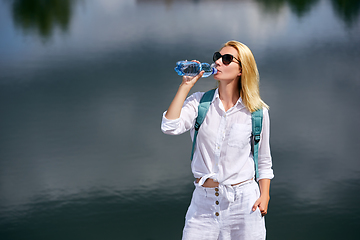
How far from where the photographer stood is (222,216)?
2467mm

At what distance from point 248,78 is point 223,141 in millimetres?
380

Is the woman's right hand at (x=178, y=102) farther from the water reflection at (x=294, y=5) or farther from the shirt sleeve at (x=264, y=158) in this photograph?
the water reflection at (x=294, y=5)

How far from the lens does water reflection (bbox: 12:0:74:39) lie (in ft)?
47.5

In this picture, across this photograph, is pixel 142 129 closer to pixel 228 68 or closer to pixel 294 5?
pixel 228 68

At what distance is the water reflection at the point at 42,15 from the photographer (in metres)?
14.5

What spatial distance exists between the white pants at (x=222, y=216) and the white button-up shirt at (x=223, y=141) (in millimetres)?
86

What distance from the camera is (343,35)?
12.4 m

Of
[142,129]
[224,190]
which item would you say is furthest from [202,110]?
[142,129]

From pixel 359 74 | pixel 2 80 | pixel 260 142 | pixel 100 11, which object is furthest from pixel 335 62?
pixel 100 11

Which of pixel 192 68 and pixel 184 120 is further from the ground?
pixel 192 68

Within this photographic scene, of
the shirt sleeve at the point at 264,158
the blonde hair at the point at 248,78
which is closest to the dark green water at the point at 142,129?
the shirt sleeve at the point at 264,158

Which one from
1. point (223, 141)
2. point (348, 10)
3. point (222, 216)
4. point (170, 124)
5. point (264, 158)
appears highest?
point (348, 10)

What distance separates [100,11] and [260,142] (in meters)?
14.5

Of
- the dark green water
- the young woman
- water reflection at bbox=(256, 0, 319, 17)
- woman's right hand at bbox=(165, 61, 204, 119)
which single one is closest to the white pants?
the young woman
